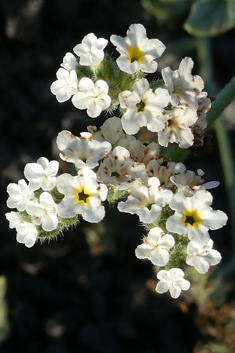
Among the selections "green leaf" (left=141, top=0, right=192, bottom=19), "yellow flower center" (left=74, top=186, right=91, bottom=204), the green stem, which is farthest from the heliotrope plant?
"green leaf" (left=141, top=0, right=192, bottom=19)

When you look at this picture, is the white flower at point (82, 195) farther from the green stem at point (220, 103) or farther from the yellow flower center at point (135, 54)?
the green stem at point (220, 103)

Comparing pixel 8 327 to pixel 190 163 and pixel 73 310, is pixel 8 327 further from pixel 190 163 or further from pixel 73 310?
pixel 190 163

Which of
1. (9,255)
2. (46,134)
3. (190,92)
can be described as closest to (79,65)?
(190,92)

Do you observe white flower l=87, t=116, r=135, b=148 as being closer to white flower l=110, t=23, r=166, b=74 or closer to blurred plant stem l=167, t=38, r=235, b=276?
white flower l=110, t=23, r=166, b=74

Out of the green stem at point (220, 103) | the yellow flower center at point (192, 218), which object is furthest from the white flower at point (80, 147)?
the green stem at point (220, 103)

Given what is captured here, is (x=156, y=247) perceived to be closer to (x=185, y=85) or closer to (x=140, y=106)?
(x=140, y=106)

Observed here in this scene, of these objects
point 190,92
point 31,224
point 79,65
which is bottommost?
point 31,224

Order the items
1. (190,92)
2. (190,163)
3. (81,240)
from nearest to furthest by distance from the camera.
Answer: (190,92) → (81,240) → (190,163)
